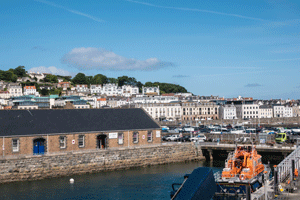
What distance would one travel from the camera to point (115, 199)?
2978 cm

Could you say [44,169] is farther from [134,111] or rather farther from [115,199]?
[134,111]

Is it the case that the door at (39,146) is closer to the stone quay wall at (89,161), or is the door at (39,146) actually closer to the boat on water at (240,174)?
the stone quay wall at (89,161)

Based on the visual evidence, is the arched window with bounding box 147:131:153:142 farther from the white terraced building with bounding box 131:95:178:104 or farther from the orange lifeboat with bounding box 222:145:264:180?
the white terraced building with bounding box 131:95:178:104

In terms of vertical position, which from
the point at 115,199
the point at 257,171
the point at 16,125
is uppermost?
the point at 16,125

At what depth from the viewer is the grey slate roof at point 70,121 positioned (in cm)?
3984

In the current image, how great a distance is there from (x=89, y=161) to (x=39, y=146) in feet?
17.7

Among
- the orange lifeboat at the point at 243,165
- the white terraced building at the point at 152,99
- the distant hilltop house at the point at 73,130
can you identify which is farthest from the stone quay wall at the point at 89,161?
the white terraced building at the point at 152,99

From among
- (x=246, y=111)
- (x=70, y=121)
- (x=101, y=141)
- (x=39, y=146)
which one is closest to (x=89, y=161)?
(x=101, y=141)

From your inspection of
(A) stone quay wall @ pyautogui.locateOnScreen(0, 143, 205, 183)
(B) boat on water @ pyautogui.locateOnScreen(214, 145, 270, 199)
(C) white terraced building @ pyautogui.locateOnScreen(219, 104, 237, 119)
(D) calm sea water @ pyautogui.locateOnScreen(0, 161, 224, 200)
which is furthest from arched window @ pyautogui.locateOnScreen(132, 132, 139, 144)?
(C) white terraced building @ pyautogui.locateOnScreen(219, 104, 237, 119)

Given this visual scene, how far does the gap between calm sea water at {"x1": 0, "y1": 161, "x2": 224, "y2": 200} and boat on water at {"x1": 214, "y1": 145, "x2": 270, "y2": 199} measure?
592 centimetres

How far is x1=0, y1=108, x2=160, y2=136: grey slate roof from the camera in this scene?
39.8 meters

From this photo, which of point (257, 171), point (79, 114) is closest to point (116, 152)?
point (79, 114)

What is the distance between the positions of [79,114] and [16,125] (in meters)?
8.22

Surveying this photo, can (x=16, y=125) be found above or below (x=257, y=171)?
above
